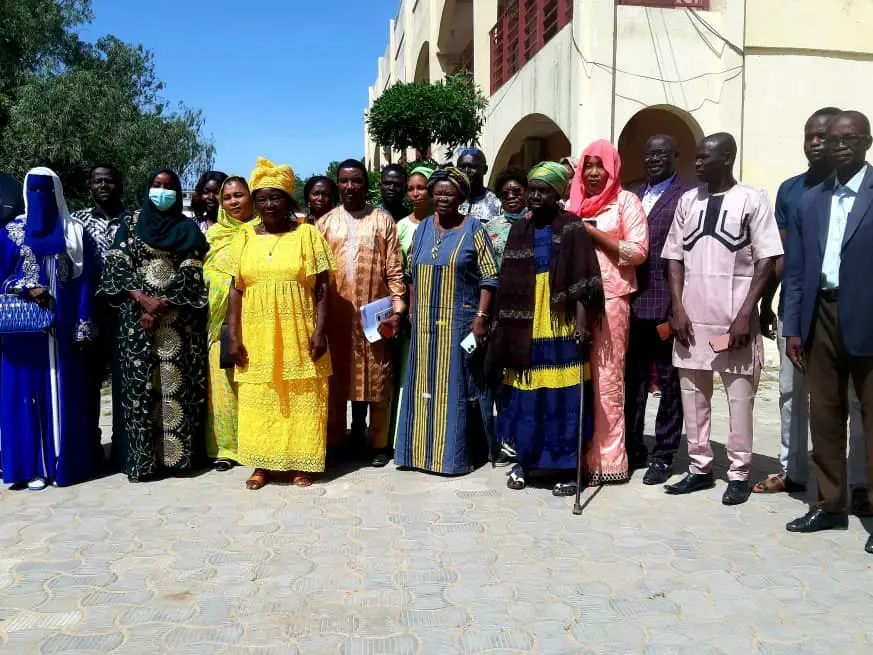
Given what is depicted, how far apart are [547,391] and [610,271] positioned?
830 millimetres

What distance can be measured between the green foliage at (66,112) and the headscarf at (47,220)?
40.7 ft

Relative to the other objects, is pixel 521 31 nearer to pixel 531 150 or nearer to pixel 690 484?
pixel 531 150

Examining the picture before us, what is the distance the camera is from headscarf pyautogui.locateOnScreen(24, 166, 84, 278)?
14.6 ft

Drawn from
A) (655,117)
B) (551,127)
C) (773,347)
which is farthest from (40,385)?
(551,127)

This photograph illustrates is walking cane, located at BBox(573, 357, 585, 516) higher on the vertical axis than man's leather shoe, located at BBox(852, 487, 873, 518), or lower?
higher

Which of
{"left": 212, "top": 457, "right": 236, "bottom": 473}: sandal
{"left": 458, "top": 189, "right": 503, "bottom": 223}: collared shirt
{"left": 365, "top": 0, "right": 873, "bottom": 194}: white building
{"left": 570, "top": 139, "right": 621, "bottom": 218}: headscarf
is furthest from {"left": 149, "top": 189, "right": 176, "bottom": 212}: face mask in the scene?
{"left": 365, "top": 0, "right": 873, "bottom": 194}: white building

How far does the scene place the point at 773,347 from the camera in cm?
1003

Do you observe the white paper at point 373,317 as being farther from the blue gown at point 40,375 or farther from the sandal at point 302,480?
the blue gown at point 40,375

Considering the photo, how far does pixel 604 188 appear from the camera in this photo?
4477 mm

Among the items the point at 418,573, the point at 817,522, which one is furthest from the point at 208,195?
the point at 817,522

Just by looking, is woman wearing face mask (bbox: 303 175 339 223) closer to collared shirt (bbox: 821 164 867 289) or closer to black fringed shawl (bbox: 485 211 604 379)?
black fringed shawl (bbox: 485 211 604 379)

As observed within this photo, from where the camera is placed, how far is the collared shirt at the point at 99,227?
16.0 ft

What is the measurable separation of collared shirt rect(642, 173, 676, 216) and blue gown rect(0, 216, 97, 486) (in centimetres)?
364

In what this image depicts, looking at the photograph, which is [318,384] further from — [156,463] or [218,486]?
[156,463]
